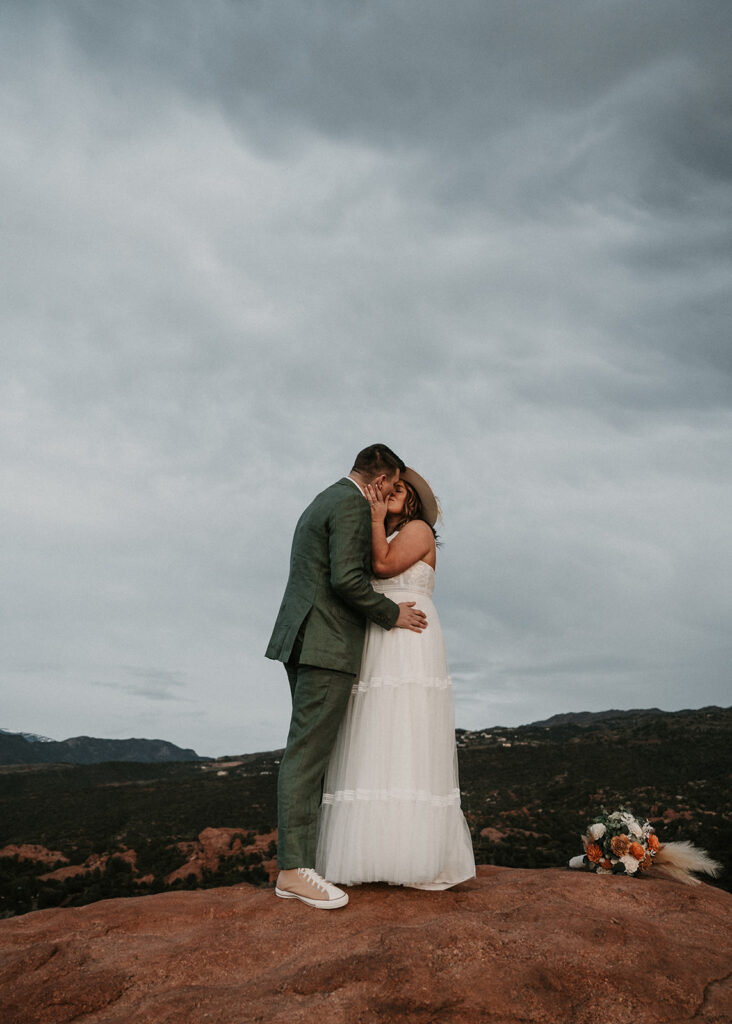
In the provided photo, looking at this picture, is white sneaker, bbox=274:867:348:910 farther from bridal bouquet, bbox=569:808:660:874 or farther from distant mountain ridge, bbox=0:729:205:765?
distant mountain ridge, bbox=0:729:205:765

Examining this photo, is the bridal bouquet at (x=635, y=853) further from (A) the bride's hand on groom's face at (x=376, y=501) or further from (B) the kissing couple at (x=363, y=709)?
(A) the bride's hand on groom's face at (x=376, y=501)

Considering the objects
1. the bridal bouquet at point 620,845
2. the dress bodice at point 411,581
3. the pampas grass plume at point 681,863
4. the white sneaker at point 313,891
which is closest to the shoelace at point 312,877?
the white sneaker at point 313,891

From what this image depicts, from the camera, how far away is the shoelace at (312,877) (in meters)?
4.62

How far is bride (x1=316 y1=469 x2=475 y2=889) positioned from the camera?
4.73m

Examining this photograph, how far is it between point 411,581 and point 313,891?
7.43 feet

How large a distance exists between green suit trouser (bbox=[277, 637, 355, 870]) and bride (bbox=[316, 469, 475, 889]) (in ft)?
0.52

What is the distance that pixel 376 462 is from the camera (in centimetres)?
543

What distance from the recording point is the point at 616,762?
92.4 feet

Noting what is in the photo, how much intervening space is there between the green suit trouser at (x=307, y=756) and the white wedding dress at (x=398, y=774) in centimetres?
15

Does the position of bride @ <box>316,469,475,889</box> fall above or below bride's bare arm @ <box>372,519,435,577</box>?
below

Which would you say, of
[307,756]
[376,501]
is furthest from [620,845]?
[376,501]

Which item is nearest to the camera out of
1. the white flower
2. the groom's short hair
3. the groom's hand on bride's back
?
the groom's hand on bride's back

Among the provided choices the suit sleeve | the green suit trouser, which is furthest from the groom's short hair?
the green suit trouser

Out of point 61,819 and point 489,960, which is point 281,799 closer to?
point 489,960
